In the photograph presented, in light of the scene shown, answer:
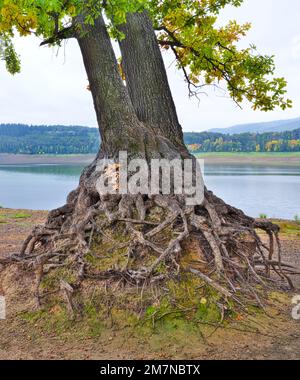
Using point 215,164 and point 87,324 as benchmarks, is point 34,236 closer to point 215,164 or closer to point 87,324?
point 87,324

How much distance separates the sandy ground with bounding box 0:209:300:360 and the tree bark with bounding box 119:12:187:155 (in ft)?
10.5

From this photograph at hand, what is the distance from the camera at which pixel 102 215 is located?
21.4 ft

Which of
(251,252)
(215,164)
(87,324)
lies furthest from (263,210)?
(215,164)

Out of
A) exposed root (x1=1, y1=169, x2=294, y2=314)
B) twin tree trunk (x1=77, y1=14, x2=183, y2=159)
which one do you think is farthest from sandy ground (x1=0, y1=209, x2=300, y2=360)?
twin tree trunk (x1=77, y1=14, x2=183, y2=159)

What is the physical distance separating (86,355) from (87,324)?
0.61 m

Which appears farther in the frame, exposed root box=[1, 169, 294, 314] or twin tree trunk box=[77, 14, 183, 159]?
twin tree trunk box=[77, 14, 183, 159]

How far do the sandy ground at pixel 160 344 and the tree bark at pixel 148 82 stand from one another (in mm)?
3190

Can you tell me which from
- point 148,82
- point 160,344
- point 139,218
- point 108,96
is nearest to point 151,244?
point 139,218

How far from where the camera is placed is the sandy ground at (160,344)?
4809mm

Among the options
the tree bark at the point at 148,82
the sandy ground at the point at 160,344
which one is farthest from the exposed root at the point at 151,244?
the tree bark at the point at 148,82

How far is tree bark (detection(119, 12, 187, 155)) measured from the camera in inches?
291

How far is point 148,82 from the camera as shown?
7383 millimetres

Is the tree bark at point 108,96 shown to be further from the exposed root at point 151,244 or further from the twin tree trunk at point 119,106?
the exposed root at point 151,244

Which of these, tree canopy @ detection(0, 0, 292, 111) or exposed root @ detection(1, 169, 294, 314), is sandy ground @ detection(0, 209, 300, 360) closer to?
exposed root @ detection(1, 169, 294, 314)
